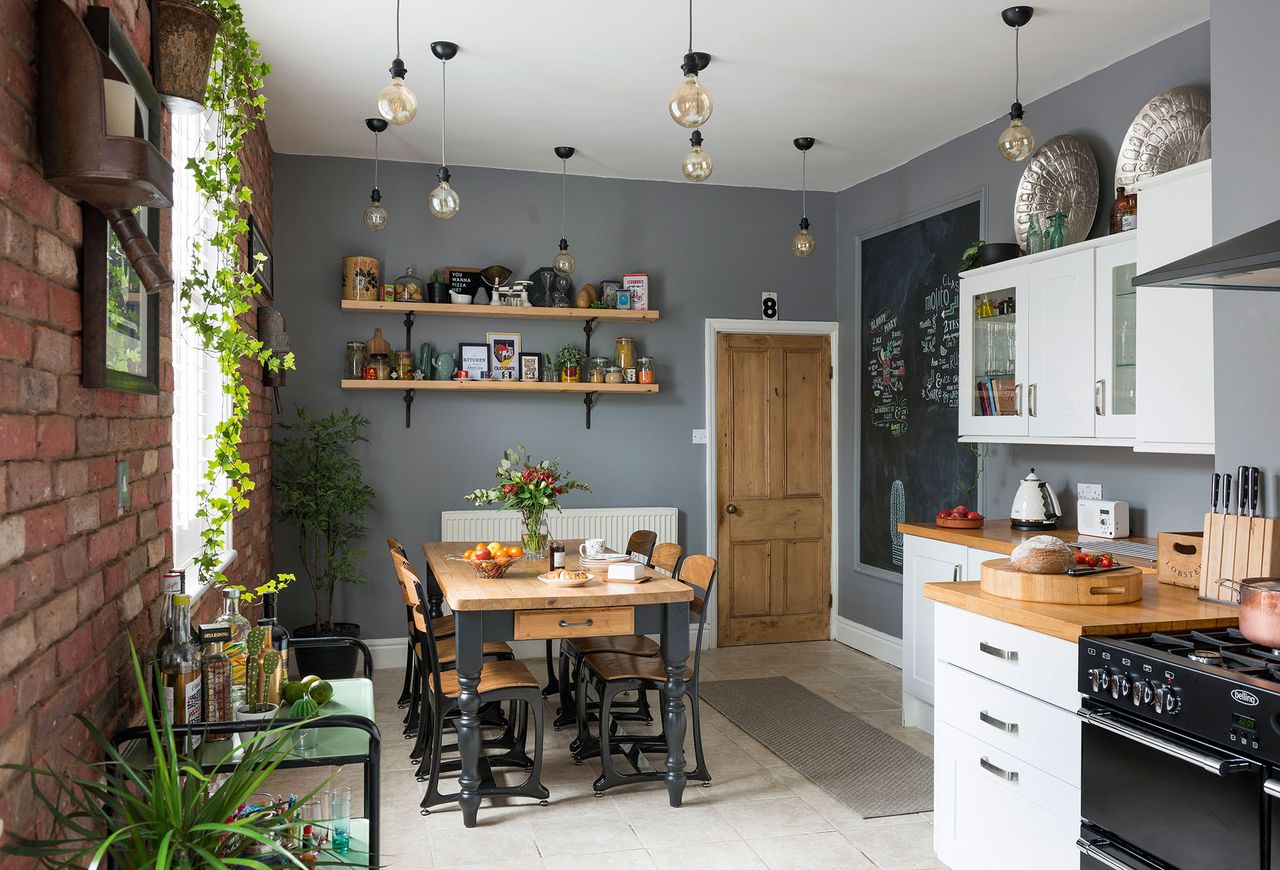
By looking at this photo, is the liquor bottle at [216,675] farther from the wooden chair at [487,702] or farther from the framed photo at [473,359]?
the framed photo at [473,359]

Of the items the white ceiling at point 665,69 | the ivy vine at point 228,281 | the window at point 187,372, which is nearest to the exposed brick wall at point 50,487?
the ivy vine at point 228,281

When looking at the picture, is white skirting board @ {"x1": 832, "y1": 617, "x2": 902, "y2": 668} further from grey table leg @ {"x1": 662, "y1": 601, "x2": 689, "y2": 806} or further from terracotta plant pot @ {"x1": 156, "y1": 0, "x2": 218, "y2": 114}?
terracotta plant pot @ {"x1": 156, "y1": 0, "x2": 218, "y2": 114}

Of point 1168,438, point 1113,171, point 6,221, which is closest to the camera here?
point 6,221

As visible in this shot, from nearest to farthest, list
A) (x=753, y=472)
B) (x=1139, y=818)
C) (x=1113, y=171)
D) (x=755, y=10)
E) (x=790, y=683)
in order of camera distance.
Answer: (x=1139, y=818)
(x=755, y=10)
(x=1113, y=171)
(x=790, y=683)
(x=753, y=472)

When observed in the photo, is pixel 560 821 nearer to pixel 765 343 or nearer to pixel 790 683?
pixel 790 683

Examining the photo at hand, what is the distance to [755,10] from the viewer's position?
376cm

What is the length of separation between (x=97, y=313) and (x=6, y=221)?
367mm

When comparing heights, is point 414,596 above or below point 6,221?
below

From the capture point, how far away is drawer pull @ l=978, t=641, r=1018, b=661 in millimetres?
2684

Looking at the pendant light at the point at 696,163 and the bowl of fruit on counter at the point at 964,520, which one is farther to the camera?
the bowl of fruit on counter at the point at 964,520

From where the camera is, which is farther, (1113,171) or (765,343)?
(765,343)

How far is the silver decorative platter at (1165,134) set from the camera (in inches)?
148

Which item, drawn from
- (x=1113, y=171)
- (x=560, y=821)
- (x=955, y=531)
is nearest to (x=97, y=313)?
(x=560, y=821)

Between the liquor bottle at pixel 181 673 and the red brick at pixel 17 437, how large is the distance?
0.58 metres
